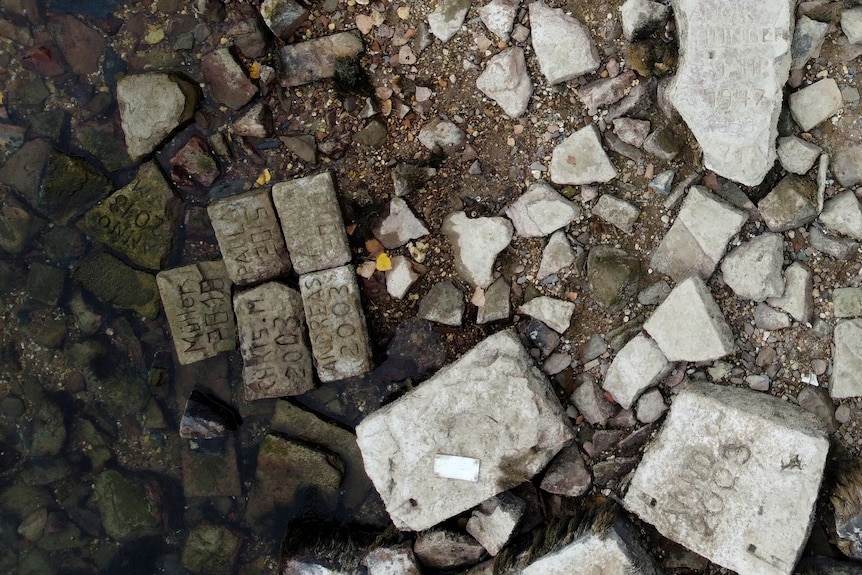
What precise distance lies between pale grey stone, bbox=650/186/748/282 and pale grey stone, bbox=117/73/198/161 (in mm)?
2505

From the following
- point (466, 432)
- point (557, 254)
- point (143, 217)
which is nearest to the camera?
point (466, 432)

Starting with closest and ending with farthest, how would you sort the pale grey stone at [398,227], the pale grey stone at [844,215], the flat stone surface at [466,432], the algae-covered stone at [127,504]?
the pale grey stone at [844,215] → the flat stone surface at [466,432] → the pale grey stone at [398,227] → the algae-covered stone at [127,504]

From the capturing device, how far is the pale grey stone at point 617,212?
2975 millimetres

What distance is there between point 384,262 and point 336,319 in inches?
15.0

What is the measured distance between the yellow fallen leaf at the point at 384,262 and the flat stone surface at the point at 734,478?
60.0 inches

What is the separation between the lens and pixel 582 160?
299 cm

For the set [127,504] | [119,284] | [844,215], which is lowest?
[127,504]

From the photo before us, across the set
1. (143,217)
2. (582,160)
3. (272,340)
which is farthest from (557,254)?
(143,217)

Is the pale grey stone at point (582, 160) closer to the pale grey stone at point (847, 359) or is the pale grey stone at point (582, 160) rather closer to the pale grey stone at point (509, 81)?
the pale grey stone at point (509, 81)

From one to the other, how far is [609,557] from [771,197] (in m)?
1.81

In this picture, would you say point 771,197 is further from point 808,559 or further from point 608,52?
point 808,559

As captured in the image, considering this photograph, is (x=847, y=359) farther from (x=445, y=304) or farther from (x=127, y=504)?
(x=127, y=504)

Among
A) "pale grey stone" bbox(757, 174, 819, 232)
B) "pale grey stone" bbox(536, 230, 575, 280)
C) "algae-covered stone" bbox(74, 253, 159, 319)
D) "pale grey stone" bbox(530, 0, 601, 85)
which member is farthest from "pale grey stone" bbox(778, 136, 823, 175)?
"algae-covered stone" bbox(74, 253, 159, 319)

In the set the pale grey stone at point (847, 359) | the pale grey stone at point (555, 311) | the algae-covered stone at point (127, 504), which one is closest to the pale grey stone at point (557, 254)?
the pale grey stone at point (555, 311)
